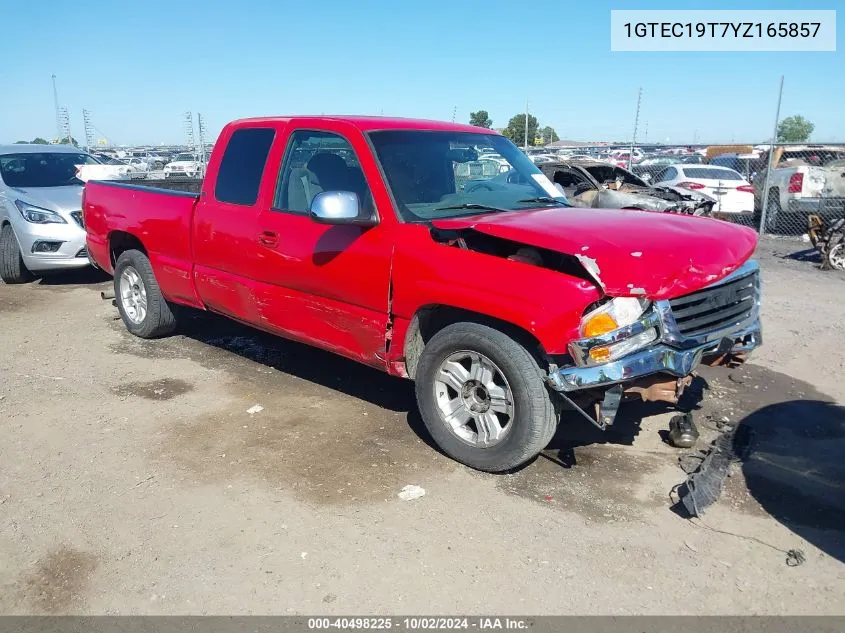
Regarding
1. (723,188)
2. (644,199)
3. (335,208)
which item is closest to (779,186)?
(723,188)

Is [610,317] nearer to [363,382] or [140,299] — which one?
[363,382]

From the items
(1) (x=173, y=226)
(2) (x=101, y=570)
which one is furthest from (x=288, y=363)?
(2) (x=101, y=570)

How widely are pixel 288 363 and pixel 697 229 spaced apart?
3436 millimetres

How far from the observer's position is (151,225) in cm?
597

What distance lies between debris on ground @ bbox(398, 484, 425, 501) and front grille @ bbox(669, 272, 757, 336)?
160 centimetres

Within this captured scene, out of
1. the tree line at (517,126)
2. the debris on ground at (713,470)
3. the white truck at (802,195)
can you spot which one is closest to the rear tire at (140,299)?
the debris on ground at (713,470)

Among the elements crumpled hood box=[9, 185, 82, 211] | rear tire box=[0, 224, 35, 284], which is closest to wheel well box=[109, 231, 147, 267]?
crumpled hood box=[9, 185, 82, 211]

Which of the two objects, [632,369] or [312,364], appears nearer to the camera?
[632,369]

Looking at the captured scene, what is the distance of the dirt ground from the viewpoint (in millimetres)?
3020

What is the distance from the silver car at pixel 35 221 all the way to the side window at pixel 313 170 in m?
4.99

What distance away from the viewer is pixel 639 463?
423cm

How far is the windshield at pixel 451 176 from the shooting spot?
4.41 m

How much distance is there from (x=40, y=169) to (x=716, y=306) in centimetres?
906

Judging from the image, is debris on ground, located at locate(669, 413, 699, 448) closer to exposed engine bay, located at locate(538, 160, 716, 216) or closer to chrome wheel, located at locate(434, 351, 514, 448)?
chrome wheel, located at locate(434, 351, 514, 448)
